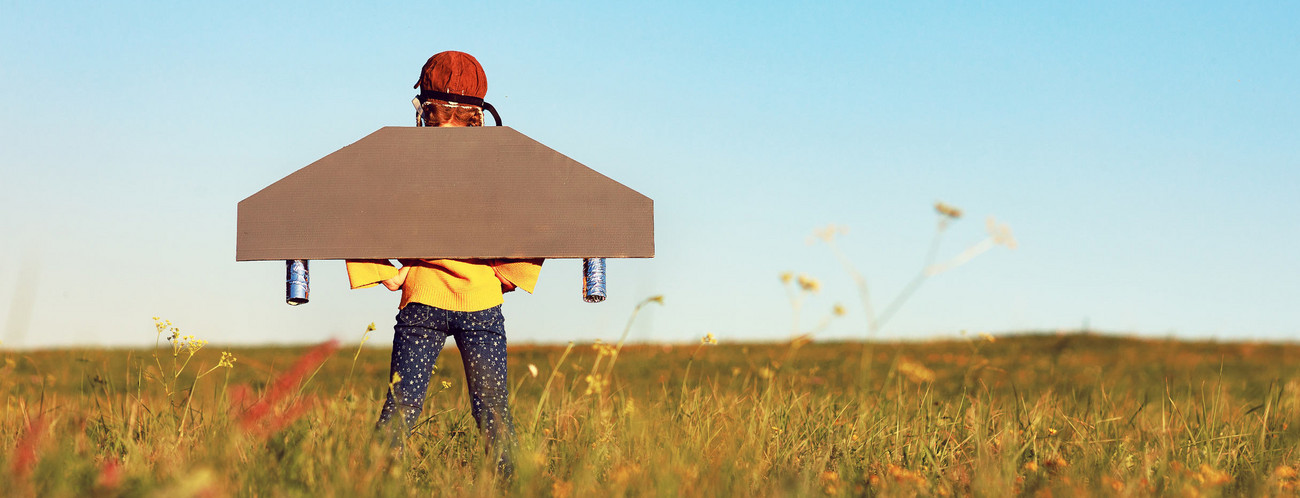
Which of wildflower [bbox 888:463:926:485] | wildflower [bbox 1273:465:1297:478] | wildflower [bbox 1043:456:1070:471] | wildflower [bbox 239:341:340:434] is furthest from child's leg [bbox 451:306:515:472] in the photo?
wildflower [bbox 1273:465:1297:478]

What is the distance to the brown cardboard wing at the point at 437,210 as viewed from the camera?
158 inches

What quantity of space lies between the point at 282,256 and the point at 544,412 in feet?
5.51

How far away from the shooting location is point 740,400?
16.4 feet

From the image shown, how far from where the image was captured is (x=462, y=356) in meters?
4.23

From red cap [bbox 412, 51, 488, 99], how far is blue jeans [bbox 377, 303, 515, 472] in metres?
1.07

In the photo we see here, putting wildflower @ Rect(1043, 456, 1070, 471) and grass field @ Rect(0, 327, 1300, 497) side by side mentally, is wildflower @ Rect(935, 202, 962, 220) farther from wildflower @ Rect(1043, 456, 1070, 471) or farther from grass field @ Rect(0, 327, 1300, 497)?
wildflower @ Rect(1043, 456, 1070, 471)

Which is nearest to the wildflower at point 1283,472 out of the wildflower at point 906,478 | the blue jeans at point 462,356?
the wildflower at point 906,478

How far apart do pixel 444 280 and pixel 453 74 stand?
1.00 m

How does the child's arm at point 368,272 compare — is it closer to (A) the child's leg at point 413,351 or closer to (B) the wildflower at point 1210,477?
(A) the child's leg at point 413,351

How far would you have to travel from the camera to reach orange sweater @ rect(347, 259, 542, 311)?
4.18 meters

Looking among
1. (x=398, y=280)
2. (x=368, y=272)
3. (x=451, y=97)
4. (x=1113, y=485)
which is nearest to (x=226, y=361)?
(x=368, y=272)

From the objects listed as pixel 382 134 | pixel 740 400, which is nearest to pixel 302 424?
pixel 382 134

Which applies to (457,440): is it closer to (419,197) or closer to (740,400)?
(419,197)

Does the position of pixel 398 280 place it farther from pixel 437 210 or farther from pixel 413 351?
pixel 437 210
